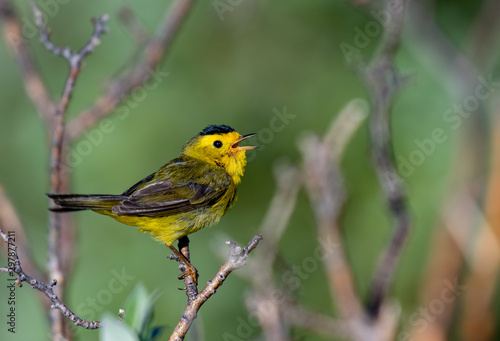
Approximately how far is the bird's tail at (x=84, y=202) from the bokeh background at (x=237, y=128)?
2.21 metres

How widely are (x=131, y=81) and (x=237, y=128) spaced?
2.29 metres

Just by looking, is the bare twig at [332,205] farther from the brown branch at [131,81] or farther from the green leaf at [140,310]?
the green leaf at [140,310]

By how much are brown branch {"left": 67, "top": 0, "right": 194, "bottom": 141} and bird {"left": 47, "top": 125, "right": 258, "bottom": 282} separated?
497 mm

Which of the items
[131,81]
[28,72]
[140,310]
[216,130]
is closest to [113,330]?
[140,310]

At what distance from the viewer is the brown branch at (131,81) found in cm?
367

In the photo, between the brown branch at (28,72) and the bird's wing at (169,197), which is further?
the brown branch at (28,72)

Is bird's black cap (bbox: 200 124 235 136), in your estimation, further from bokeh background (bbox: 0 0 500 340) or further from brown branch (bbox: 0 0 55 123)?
bokeh background (bbox: 0 0 500 340)

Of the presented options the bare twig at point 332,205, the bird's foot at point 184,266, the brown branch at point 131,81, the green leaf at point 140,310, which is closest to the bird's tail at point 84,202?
the bird's foot at point 184,266

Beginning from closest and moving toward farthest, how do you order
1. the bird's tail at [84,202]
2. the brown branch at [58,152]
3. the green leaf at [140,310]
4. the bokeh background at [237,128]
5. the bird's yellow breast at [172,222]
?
the green leaf at [140,310], the brown branch at [58,152], the bird's tail at [84,202], the bird's yellow breast at [172,222], the bokeh background at [237,128]

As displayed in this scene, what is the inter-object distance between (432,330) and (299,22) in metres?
3.65

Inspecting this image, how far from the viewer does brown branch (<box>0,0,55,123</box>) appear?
12.1ft

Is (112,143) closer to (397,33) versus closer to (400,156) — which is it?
(400,156)

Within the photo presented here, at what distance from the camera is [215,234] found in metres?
5.67

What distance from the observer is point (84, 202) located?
298 cm
